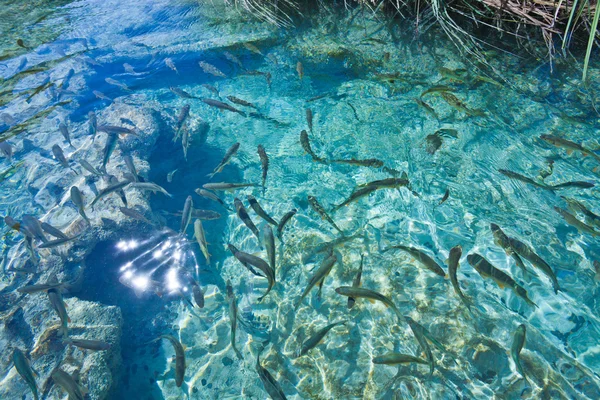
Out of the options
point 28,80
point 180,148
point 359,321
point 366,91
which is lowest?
point 359,321

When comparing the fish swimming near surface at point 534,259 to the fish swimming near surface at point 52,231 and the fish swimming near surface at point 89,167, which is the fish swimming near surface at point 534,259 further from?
the fish swimming near surface at point 89,167

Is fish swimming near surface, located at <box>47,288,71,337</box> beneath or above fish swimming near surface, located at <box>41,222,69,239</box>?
beneath

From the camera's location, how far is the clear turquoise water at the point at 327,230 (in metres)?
3.39

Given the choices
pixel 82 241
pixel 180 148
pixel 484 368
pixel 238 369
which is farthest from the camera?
pixel 180 148

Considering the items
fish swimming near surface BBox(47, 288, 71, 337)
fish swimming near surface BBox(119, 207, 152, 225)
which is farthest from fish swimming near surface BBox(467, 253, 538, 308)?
fish swimming near surface BBox(47, 288, 71, 337)

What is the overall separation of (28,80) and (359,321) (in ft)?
32.6

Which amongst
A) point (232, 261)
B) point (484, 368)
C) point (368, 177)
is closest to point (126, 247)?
point (232, 261)

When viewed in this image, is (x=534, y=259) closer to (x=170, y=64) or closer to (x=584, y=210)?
(x=584, y=210)

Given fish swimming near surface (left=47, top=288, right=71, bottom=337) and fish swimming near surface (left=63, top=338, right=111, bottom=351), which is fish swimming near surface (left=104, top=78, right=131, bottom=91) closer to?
fish swimming near surface (left=47, top=288, right=71, bottom=337)

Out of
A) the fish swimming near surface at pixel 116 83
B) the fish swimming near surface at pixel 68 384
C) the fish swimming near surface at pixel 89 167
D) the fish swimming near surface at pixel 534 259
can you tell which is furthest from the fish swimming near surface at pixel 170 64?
the fish swimming near surface at pixel 534 259

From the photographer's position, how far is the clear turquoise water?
Result: 11.1 feet

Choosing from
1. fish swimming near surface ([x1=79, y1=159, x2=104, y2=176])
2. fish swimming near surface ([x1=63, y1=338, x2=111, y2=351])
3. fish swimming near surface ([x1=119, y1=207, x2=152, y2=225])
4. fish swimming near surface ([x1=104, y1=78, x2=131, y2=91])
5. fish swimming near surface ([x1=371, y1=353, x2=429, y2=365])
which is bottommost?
fish swimming near surface ([x1=63, y1=338, x2=111, y2=351])

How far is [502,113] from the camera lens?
18.8 feet

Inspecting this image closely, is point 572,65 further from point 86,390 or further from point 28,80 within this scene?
point 28,80
